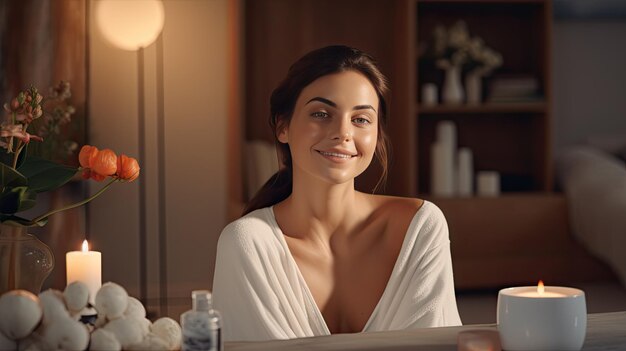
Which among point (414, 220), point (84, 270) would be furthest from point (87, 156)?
point (414, 220)

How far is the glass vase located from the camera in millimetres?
1028

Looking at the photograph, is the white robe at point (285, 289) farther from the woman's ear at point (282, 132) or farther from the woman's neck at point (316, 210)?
the woman's ear at point (282, 132)

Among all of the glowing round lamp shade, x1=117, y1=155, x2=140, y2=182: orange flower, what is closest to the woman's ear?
x1=117, y1=155, x2=140, y2=182: orange flower

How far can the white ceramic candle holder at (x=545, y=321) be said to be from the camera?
911 millimetres

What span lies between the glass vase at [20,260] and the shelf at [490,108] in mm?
2927

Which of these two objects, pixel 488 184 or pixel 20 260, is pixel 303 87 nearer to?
pixel 20 260

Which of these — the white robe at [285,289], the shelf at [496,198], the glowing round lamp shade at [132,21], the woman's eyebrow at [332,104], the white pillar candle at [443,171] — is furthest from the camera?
the white pillar candle at [443,171]

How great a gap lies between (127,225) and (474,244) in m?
1.55

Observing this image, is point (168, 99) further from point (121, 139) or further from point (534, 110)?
point (534, 110)

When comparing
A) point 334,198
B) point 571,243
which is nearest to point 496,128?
point 571,243

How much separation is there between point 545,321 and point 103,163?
20.6 inches

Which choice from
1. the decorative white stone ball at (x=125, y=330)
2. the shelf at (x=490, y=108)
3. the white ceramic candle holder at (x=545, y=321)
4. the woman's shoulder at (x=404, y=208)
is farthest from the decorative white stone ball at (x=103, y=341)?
the shelf at (x=490, y=108)

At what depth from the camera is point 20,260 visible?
104 cm

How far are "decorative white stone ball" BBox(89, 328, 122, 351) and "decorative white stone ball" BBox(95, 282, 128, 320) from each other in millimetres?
23
